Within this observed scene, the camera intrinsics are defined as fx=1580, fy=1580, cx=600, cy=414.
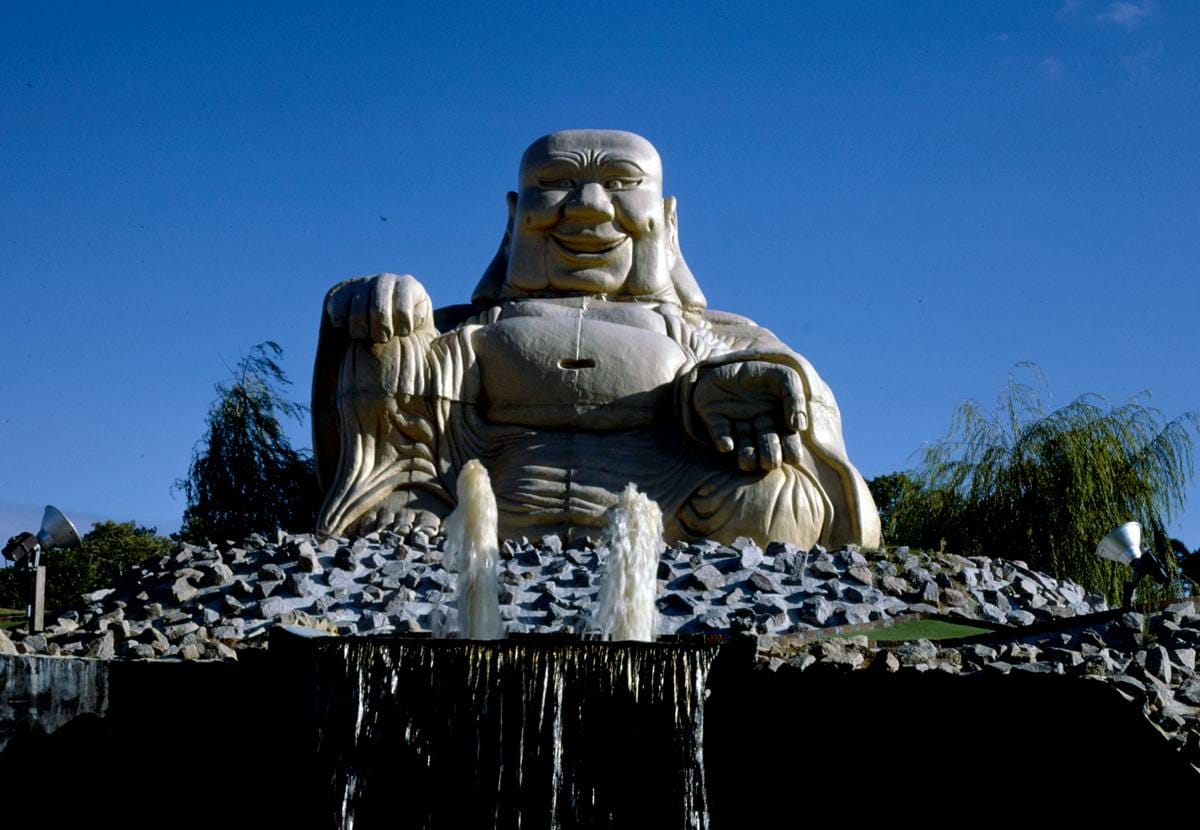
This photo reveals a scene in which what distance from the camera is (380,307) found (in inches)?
342

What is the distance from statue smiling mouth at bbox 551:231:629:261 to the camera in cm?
980

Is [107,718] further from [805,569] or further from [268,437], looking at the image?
[268,437]

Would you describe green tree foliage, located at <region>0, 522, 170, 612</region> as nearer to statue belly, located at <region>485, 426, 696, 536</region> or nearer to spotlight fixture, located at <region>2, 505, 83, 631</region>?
spotlight fixture, located at <region>2, 505, 83, 631</region>

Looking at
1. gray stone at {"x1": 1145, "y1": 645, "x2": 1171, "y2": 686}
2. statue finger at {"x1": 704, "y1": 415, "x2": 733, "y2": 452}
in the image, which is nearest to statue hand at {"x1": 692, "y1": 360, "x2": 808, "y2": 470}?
statue finger at {"x1": 704, "y1": 415, "x2": 733, "y2": 452}

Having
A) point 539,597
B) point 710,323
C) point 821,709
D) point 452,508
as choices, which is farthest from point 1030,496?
point 821,709

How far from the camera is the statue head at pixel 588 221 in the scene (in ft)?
32.2

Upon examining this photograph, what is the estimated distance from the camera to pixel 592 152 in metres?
9.84

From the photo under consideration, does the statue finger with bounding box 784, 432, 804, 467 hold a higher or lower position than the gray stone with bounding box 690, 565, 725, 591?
higher

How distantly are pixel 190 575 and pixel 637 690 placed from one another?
324 centimetres

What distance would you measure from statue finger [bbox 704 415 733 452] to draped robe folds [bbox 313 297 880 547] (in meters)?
0.12

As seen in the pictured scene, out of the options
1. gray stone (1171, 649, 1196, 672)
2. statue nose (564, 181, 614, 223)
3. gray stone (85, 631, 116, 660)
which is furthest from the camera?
statue nose (564, 181, 614, 223)

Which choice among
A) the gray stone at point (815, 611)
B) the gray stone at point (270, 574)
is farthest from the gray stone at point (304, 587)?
the gray stone at point (815, 611)

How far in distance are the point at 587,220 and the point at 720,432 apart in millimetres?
1883

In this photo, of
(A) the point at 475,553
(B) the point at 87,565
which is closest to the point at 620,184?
(A) the point at 475,553
